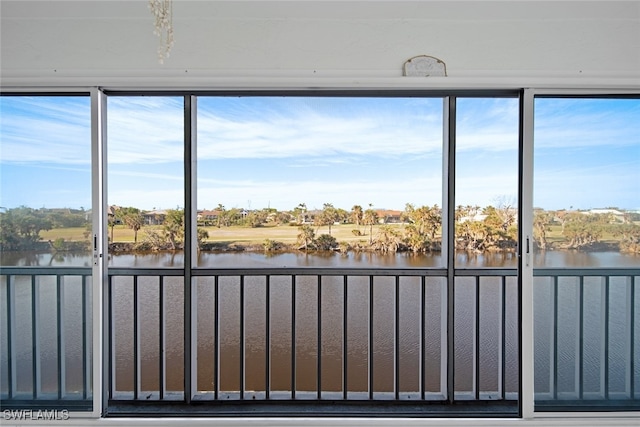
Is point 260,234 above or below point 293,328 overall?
above

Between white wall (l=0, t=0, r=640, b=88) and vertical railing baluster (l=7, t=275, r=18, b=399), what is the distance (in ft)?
4.39

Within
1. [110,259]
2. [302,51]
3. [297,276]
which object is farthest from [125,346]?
[302,51]

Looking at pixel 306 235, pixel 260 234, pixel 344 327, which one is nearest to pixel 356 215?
pixel 306 235

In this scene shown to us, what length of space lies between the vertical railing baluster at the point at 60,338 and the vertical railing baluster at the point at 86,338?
0.14m

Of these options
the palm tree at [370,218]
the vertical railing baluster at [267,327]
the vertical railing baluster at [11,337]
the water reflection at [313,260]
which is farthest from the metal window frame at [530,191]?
the vertical railing baluster at [11,337]

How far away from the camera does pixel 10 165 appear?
2178mm

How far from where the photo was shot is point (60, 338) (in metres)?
2.25

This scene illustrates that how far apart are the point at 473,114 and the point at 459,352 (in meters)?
1.76

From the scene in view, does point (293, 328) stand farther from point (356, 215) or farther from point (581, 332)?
point (581, 332)

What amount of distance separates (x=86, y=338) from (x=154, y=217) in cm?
92

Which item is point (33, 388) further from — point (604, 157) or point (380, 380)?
point (604, 157)

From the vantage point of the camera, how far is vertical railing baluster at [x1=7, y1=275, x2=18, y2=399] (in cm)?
221

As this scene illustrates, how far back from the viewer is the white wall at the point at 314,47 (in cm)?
203

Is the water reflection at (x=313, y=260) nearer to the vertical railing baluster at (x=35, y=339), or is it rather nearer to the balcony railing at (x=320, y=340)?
the balcony railing at (x=320, y=340)
